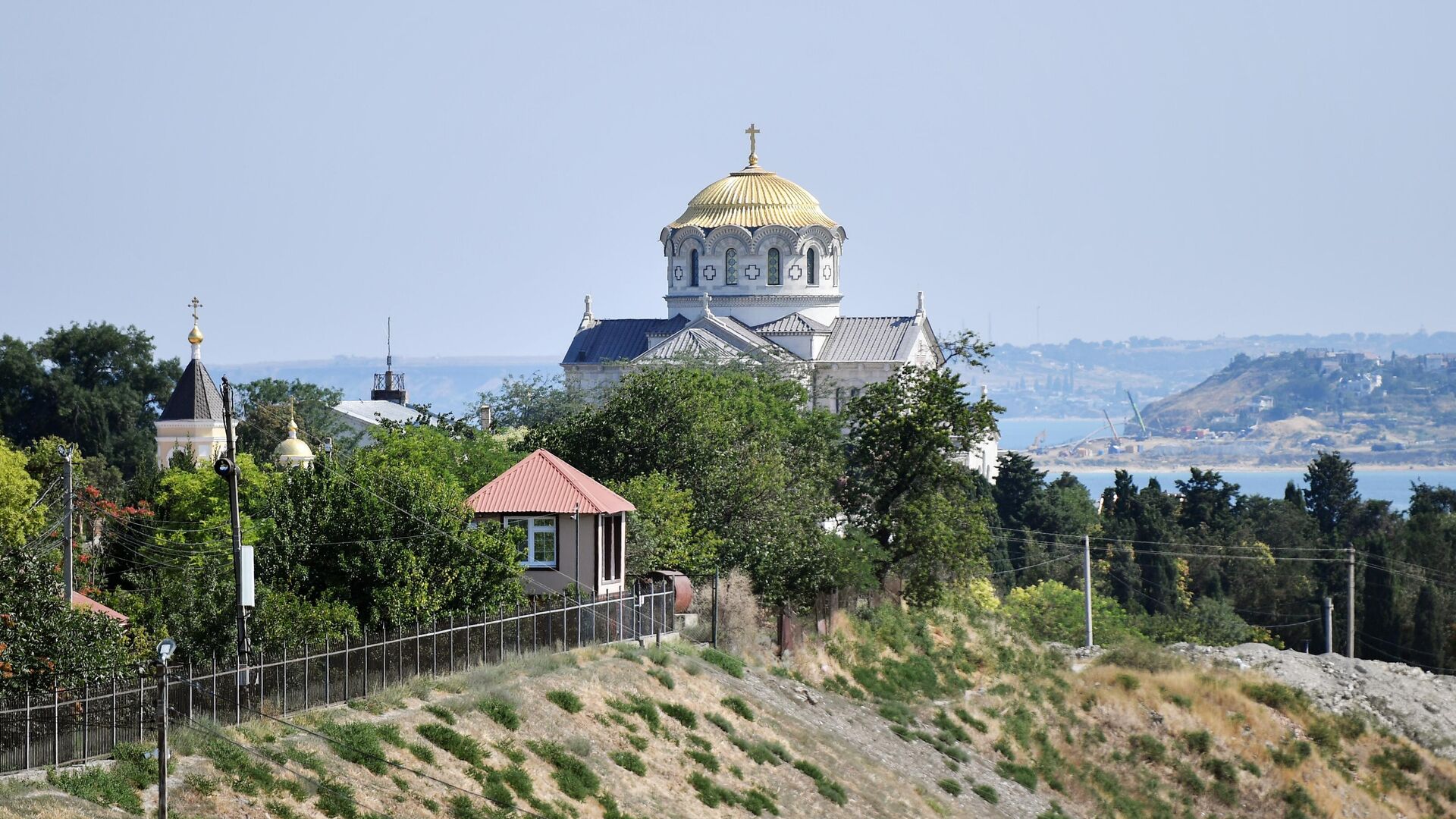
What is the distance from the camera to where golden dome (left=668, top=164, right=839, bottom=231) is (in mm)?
88875

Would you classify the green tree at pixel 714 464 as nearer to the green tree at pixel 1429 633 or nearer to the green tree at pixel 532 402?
the green tree at pixel 532 402

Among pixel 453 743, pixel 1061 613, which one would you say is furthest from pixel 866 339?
pixel 453 743

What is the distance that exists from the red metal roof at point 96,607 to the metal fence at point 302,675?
1.31m

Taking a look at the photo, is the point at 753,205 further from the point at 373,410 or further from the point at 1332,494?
the point at 1332,494

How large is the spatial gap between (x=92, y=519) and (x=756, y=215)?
4149 cm

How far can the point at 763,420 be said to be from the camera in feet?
179

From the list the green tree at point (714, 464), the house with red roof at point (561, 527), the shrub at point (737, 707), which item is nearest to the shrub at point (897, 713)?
Result: the green tree at point (714, 464)

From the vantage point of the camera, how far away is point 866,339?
291 ft

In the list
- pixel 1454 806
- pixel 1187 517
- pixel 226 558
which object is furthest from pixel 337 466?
pixel 1187 517

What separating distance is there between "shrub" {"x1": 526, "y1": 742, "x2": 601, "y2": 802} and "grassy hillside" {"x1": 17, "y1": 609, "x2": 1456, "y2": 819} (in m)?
0.04

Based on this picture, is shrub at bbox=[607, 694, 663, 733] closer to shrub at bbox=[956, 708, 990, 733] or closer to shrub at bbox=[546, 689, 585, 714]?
shrub at bbox=[546, 689, 585, 714]

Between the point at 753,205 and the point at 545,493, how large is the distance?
49.2 metres

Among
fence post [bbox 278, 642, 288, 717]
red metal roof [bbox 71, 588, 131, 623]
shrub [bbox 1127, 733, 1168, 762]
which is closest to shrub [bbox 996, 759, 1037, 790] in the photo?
shrub [bbox 1127, 733, 1168, 762]

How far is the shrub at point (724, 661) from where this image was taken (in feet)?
132
